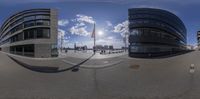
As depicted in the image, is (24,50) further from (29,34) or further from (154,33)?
(154,33)

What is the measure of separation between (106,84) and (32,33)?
178cm

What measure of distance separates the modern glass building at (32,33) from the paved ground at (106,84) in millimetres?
897

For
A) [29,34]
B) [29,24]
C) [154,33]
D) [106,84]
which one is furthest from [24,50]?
[106,84]

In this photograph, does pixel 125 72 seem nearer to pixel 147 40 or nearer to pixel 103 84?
pixel 103 84

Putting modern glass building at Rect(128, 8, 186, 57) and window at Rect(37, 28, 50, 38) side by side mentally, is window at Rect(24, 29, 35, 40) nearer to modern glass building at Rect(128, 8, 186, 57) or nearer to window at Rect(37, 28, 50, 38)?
window at Rect(37, 28, 50, 38)

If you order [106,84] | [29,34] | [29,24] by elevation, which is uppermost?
[29,24]

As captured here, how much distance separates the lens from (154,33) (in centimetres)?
296

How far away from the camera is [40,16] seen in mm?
2852

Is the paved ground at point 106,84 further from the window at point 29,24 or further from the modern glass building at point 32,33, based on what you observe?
the window at point 29,24

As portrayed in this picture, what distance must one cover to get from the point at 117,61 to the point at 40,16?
1.24 metres

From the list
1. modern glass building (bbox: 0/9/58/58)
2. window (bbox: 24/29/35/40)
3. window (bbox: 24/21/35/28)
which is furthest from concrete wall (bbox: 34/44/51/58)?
window (bbox: 24/21/35/28)

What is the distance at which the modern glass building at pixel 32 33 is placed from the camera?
2715 mm

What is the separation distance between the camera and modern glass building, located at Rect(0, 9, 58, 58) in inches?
107

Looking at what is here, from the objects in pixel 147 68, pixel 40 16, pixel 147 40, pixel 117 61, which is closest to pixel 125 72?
pixel 147 68
